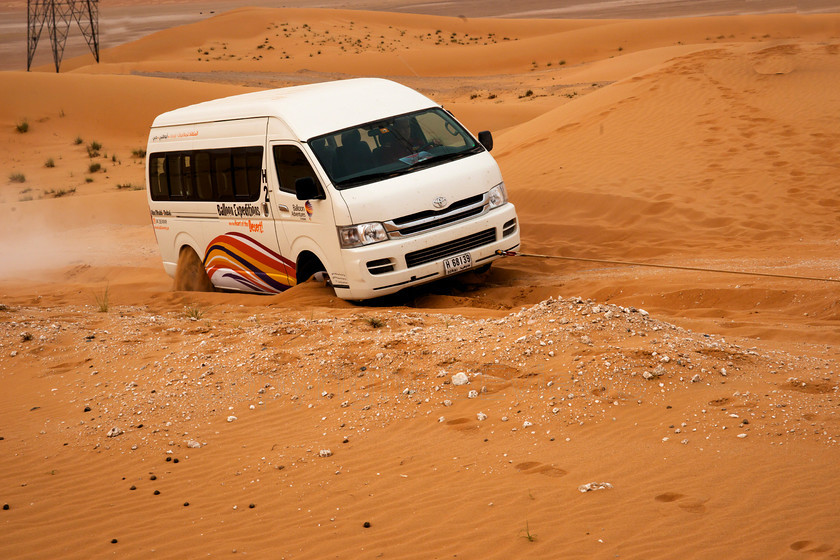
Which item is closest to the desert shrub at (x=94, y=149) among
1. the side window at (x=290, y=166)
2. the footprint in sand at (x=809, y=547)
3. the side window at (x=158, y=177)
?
the side window at (x=158, y=177)

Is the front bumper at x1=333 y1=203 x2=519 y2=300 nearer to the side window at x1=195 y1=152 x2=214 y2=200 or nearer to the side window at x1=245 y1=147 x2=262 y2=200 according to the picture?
the side window at x1=245 y1=147 x2=262 y2=200

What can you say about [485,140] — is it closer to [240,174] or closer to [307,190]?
[307,190]

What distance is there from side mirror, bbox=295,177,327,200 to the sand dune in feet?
4.08

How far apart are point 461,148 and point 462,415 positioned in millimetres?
4615

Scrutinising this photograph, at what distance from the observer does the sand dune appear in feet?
16.1

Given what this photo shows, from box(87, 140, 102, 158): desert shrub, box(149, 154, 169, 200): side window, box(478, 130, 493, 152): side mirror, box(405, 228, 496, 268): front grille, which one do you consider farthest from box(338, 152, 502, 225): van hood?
box(87, 140, 102, 158): desert shrub

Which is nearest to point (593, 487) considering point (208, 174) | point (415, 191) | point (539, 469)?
point (539, 469)

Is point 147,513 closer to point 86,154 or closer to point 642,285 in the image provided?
point 642,285

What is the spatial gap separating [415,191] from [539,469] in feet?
14.8

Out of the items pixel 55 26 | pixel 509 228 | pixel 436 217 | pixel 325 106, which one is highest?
pixel 55 26

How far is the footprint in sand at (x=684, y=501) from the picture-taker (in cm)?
476

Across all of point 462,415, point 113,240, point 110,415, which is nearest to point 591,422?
point 462,415

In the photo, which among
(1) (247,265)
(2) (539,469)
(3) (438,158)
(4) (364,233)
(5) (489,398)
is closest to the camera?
(2) (539,469)

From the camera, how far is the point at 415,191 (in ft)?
30.6
